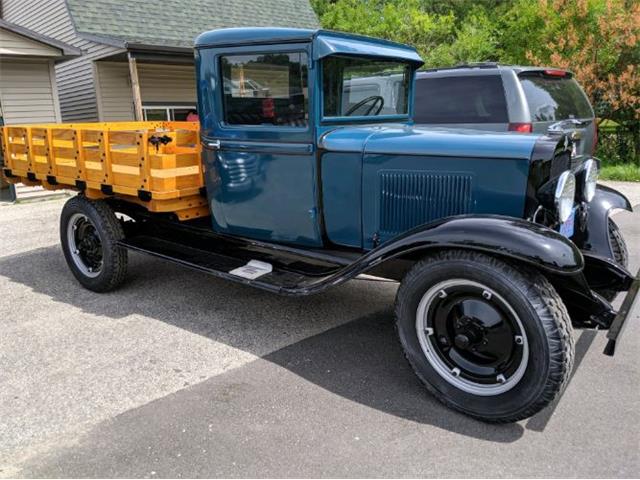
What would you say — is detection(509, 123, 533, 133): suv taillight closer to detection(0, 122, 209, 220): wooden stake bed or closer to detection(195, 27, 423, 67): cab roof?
detection(195, 27, 423, 67): cab roof

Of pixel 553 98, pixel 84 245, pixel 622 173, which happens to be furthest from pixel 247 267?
pixel 622 173

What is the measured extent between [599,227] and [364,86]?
6.16 feet

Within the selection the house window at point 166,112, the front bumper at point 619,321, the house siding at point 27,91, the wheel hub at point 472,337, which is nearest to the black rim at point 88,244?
the wheel hub at point 472,337

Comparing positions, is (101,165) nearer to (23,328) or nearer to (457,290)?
(23,328)

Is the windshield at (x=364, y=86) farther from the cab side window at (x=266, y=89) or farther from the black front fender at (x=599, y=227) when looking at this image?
the black front fender at (x=599, y=227)

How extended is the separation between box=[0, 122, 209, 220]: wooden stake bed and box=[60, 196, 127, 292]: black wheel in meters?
0.15

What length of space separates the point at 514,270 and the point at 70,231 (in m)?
3.87

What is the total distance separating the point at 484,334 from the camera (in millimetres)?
2660

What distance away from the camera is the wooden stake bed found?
12.8 ft

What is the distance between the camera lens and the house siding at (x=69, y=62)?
1164 cm

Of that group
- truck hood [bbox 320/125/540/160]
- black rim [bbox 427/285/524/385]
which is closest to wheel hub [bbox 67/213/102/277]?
truck hood [bbox 320/125/540/160]

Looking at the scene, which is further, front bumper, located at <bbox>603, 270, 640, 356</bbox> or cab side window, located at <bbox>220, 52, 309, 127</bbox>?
cab side window, located at <bbox>220, 52, 309, 127</bbox>

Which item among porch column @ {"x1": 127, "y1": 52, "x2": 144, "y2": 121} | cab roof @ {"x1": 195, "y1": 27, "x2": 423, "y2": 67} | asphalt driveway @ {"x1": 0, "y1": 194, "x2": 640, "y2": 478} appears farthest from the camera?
porch column @ {"x1": 127, "y1": 52, "x2": 144, "y2": 121}

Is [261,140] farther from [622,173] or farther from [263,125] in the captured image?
[622,173]
